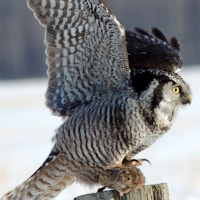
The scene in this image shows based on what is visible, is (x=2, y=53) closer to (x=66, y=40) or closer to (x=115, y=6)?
(x=115, y=6)

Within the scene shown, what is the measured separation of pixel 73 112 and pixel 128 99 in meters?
0.73

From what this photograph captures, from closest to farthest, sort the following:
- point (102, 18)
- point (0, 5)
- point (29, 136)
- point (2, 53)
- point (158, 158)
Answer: point (102, 18), point (158, 158), point (29, 136), point (2, 53), point (0, 5)

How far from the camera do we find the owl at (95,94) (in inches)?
289

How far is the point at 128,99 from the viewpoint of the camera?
746 cm

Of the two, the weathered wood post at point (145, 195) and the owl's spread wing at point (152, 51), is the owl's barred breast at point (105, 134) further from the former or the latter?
the weathered wood post at point (145, 195)

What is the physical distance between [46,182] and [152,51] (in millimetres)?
2072

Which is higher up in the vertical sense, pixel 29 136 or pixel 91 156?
pixel 91 156

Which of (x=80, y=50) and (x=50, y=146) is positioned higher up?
(x=80, y=50)

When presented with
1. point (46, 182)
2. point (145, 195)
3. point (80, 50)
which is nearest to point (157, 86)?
point (80, 50)

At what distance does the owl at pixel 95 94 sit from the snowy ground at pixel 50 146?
50cm

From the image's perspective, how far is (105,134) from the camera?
743 centimetres

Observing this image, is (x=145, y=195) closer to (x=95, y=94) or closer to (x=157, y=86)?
(x=157, y=86)

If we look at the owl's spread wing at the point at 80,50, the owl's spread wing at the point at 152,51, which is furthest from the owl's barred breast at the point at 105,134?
the owl's spread wing at the point at 152,51

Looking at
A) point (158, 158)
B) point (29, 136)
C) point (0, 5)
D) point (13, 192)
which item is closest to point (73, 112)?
point (13, 192)
